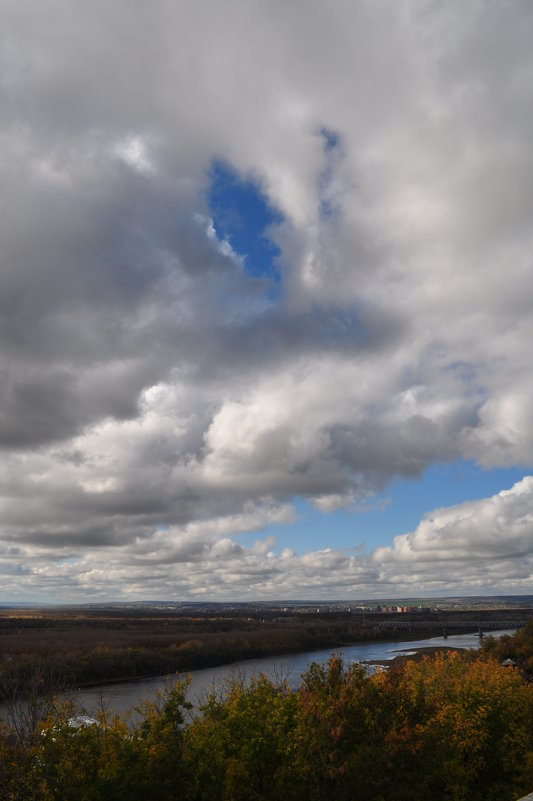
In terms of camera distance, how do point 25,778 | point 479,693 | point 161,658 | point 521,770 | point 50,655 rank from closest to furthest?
point 25,778
point 521,770
point 479,693
point 50,655
point 161,658

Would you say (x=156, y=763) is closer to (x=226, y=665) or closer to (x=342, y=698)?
(x=342, y=698)

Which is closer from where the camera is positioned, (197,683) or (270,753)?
(270,753)

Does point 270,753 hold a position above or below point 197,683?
above

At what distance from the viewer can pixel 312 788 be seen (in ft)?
88.2

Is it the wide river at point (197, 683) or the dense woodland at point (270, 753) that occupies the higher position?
the dense woodland at point (270, 753)

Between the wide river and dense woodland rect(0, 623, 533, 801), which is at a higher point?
dense woodland rect(0, 623, 533, 801)

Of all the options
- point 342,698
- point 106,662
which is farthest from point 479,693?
point 106,662

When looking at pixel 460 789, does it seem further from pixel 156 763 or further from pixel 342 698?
pixel 156 763

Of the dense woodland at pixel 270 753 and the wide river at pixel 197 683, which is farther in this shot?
the wide river at pixel 197 683

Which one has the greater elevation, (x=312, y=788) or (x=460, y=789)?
(x=312, y=788)

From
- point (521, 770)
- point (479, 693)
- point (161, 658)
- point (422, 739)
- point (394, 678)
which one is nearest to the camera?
point (422, 739)

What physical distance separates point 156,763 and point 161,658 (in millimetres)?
112845

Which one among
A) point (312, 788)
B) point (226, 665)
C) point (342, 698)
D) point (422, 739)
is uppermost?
point (342, 698)

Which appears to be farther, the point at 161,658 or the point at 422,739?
the point at 161,658
